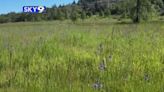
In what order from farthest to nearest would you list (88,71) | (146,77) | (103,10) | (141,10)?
(103,10) < (141,10) < (88,71) < (146,77)

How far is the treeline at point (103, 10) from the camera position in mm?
67500

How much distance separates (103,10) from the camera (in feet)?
311

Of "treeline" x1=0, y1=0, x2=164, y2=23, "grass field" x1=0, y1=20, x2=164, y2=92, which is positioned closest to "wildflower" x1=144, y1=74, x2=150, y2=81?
"grass field" x1=0, y1=20, x2=164, y2=92

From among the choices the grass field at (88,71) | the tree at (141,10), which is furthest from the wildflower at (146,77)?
the tree at (141,10)

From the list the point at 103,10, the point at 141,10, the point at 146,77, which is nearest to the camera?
A: the point at 146,77

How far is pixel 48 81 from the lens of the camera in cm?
518

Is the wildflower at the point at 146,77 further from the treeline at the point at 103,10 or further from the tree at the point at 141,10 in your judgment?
the tree at the point at 141,10

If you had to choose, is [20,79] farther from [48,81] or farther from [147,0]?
[147,0]

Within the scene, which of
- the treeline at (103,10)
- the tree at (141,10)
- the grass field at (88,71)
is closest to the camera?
→ the grass field at (88,71)

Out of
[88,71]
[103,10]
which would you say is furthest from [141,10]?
[88,71]

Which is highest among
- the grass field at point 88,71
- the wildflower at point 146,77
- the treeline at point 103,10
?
the wildflower at point 146,77

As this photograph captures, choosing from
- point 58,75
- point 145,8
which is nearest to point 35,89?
point 58,75

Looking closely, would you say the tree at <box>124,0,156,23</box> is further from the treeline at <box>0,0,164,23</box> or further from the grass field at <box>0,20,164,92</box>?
the grass field at <box>0,20,164,92</box>

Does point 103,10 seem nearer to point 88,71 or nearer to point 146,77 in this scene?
point 88,71
